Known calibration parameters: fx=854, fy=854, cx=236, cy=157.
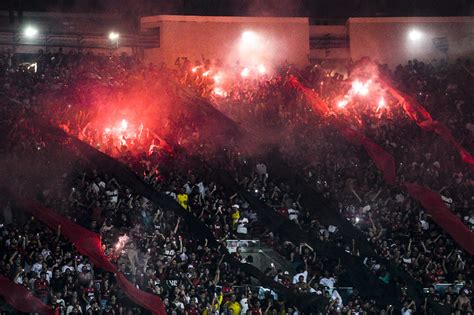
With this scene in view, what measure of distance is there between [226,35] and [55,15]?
458 centimetres

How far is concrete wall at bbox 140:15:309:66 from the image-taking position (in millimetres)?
22297

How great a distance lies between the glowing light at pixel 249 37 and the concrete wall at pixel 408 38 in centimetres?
271

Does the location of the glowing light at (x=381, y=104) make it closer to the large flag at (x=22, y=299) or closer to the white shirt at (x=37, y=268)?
the white shirt at (x=37, y=268)

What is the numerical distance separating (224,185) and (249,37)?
7453 mm

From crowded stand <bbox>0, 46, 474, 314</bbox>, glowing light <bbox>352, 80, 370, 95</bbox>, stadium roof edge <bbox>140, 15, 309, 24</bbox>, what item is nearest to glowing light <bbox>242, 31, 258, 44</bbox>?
stadium roof edge <bbox>140, 15, 309, 24</bbox>

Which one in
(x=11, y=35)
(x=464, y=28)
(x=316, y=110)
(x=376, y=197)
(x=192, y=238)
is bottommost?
(x=192, y=238)

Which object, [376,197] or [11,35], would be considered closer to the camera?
[376,197]

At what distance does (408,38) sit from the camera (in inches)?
922


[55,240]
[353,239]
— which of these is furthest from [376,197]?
[55,240]

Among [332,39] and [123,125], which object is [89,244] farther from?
[332,39]

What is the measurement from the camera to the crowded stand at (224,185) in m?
13.9

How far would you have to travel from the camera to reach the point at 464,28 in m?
23.5

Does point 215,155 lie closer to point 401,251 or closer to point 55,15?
point 401,251

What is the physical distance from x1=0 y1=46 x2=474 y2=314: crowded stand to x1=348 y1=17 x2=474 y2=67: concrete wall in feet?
6.04
